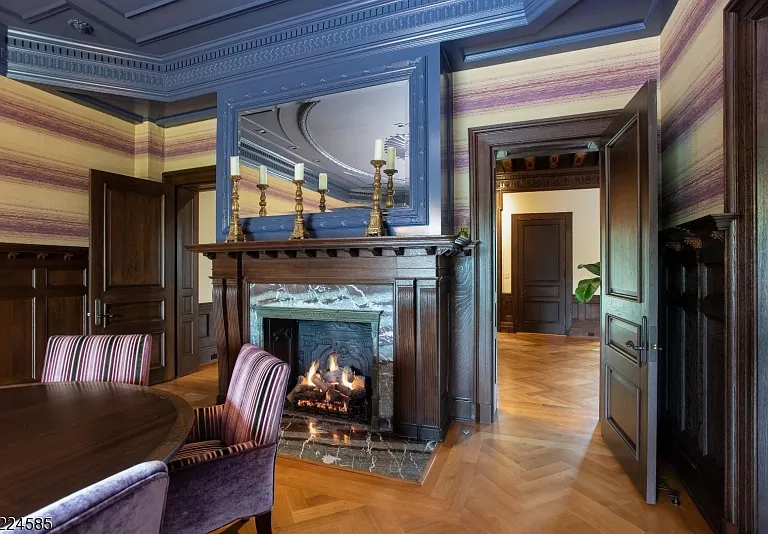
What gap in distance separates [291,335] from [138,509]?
297 centimetres

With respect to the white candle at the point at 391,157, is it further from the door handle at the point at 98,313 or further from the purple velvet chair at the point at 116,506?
the door handle at the point at 98,313

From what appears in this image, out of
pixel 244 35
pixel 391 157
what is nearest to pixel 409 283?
pixel 391 157

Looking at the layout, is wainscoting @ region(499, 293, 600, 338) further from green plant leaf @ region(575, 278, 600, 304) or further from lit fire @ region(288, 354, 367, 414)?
lit fire @ region(288, 354, 367, 414)

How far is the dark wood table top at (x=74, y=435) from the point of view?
960mm

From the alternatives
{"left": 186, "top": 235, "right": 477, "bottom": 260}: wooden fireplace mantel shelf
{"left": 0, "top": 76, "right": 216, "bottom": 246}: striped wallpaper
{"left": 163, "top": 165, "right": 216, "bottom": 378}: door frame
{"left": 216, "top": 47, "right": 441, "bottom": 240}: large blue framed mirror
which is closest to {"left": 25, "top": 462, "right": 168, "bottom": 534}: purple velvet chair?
{"left": 186, "top": 235, "right": 477, "bottom": 260}: wooden fireplace mantel shelf

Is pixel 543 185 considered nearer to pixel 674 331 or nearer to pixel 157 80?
pixel 674 331

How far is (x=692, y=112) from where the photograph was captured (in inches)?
89.3

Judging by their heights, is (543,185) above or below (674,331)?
above

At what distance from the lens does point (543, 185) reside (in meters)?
7.29

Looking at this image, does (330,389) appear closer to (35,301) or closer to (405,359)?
(405,359)

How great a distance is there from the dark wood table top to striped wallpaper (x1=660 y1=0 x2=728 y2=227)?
2.58 m

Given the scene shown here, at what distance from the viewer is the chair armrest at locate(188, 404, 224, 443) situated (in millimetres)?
1845

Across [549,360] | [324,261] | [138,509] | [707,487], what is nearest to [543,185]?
[549,360]

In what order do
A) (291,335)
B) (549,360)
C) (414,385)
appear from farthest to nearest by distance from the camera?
(549,360) < (291,335) < (414,385)
